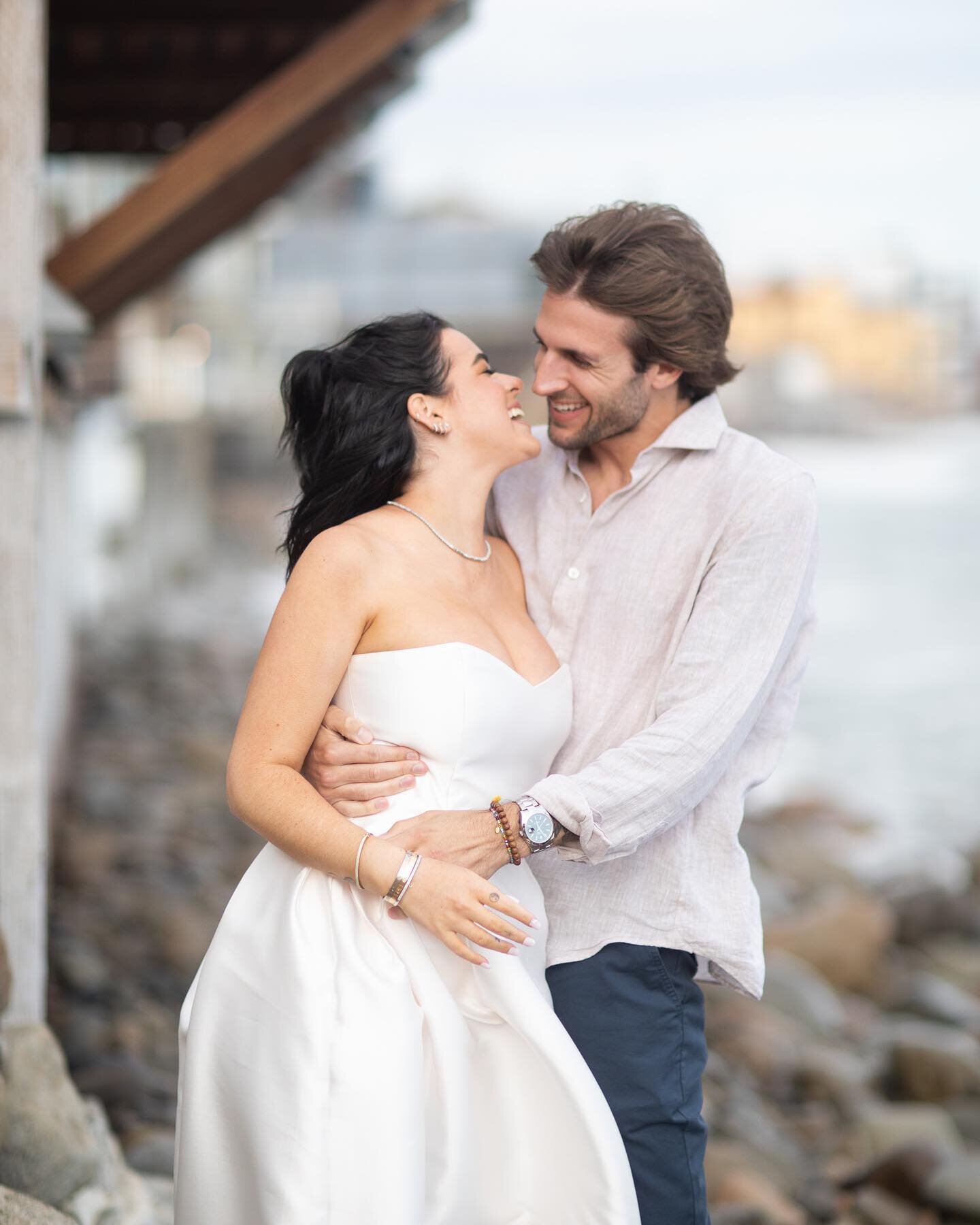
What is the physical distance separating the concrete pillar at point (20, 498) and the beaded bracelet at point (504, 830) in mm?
1313

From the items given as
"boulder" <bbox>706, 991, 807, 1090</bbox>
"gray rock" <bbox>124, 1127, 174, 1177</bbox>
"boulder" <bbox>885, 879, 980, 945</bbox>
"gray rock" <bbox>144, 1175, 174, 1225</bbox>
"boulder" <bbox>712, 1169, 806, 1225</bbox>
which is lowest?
"boulder" <bbox>885, 879, 980, 945</bbox>

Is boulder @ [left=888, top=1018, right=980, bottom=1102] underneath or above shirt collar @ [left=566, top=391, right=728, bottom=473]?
underneath

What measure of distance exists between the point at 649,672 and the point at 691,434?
421mm

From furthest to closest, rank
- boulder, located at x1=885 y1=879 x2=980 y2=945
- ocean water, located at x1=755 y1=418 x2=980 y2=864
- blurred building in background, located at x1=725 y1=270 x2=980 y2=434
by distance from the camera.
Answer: blurred building in background, located at x1=725 y1=270 x2=980 y2=434 → ocean water, located at x1=755 y1=418 x2=980 y2=864 → boulder, located at x1=885 y1=879 x2=980 y2=945

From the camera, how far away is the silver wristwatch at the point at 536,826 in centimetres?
205

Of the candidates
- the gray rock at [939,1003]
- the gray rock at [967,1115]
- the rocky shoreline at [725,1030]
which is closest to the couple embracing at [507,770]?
the rocky shoreline at [725,1030]

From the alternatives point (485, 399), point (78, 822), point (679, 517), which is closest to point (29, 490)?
point (485, 399)

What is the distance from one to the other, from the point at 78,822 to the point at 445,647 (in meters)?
5.35

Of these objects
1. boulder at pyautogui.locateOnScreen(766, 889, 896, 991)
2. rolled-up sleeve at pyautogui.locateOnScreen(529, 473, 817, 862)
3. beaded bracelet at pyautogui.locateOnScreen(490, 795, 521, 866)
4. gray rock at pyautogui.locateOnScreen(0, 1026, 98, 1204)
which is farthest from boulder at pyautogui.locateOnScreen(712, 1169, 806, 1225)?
boulder at pyautogui.locateOnScreen(766, 889, 896, 991)

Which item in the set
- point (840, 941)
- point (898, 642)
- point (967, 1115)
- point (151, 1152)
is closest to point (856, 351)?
point (898, 642)

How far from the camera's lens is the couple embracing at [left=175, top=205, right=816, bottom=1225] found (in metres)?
2.01

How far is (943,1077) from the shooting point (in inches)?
200

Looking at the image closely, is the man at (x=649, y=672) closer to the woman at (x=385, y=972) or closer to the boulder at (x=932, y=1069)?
the woman at (x=385, y=972)

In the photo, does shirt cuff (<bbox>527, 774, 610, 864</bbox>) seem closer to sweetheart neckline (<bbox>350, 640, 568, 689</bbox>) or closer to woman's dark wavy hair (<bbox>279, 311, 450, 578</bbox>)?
sweetheart neckline (<bbox>350, 640, 568, 689</bbox>)
